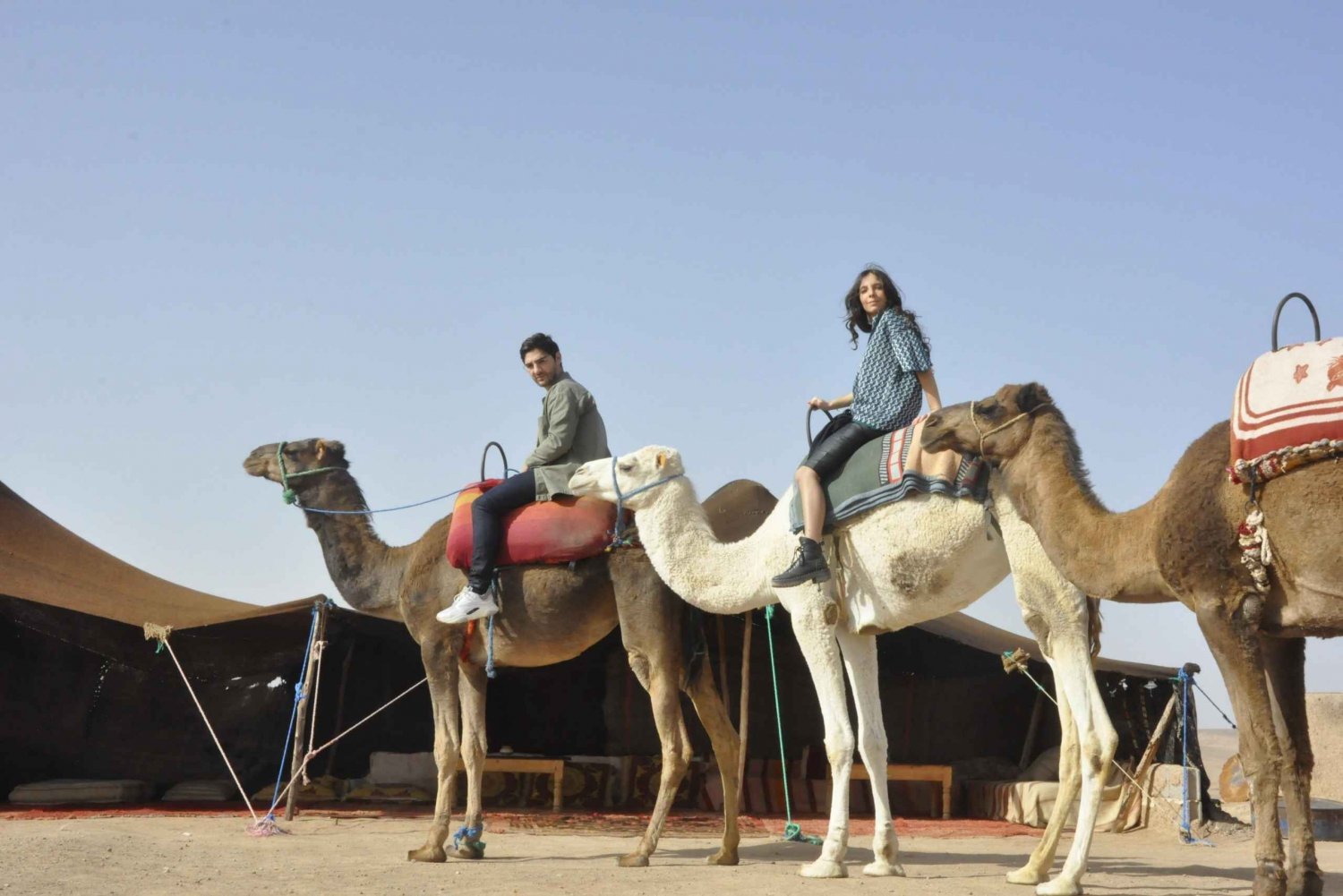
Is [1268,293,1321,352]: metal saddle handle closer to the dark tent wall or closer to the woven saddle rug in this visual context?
the woven saddle rug

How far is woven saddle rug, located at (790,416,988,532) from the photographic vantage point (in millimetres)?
6891

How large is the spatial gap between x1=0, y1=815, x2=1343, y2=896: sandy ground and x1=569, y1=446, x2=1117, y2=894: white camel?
43 cm

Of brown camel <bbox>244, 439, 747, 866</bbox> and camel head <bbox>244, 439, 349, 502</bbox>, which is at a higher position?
camel head <bbox>244, 439, 349, 502</bbox>

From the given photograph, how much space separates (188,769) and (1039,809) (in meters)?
8.58

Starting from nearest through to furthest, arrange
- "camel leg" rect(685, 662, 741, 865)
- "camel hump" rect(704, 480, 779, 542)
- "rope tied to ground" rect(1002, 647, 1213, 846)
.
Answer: "camel leg" rect(685, 662, 741, 865) < "camel hump" rect(704, 480, 779, 542) < "rope tied to ground" rect(1002, 647, 1213, 846)

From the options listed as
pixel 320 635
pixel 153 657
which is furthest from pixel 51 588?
pixel 320 635

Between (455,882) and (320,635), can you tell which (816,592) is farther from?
(320,635)

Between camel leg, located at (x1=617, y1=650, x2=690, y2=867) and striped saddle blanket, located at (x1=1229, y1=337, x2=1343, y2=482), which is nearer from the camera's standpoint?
striped saddle blanket, located at (x1=1229, y1=337, x2=1343, y2=482)

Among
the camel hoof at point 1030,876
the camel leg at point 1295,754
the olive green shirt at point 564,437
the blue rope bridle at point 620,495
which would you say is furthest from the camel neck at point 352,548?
the camel leg at point 1295,754

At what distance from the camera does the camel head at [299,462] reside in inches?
396

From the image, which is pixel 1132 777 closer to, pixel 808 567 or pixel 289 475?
pixel 808 567

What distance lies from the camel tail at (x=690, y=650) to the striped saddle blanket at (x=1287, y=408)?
154 inches

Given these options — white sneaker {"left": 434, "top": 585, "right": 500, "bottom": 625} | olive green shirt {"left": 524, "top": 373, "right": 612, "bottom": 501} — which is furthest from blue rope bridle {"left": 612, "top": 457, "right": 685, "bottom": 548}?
white sneaker {"left": 434, "top": 585, "right": 500, "bottom": 625}

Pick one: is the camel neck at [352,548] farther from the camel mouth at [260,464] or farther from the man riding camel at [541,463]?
the man riding camel at [541,463]
